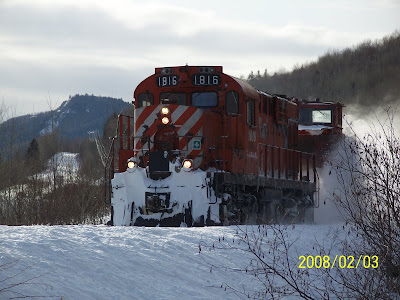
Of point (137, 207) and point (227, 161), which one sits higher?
point (227, 161)

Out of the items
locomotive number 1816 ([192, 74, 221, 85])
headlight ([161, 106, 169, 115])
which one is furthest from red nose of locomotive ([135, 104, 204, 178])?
locomotive number 1816 ([192, 74, 221, 85])

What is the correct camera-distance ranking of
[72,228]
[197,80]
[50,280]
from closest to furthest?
[50,280] → [72,228] → [197,80]

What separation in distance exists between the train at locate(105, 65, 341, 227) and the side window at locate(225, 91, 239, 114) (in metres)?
0.02

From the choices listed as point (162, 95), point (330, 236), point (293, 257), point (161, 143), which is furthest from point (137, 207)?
point (293, 257)

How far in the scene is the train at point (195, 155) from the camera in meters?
13.8

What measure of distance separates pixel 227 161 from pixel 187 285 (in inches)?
269

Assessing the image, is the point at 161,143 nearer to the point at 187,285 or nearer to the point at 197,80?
the point at 197,80

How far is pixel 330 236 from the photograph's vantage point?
11.7 m

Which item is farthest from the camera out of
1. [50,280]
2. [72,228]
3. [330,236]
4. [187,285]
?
[330,236]

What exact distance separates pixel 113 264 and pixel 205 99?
7.73 m

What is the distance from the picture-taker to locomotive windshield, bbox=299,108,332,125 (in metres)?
21.5

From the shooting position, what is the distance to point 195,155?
1452 cm
